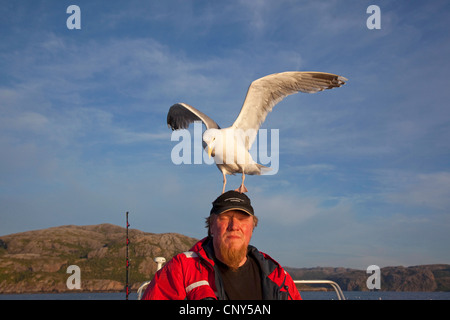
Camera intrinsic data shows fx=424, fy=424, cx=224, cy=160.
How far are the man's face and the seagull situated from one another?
216 inches

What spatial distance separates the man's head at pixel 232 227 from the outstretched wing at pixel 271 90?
298 inches

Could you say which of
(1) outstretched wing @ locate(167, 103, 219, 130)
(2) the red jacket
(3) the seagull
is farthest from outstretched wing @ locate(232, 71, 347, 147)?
(2) the red jacket

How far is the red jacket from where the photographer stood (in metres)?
4.15

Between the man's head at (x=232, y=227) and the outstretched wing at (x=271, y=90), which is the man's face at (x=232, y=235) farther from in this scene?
the outstretched wing at (x=271, y=90)

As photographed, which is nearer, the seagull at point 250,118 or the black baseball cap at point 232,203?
the black baseball cap at point 232,203

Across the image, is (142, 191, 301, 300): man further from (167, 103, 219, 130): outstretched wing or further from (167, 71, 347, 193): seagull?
(167, 103, 219, 130): outstretched wing

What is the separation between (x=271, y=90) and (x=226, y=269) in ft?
27.7

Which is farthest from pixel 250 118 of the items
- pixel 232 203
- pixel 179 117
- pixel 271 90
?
pixel 232 203

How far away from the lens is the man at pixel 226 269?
165 inches

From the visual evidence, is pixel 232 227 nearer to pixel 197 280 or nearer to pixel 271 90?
pixel 197 280

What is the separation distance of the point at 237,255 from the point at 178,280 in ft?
2.24

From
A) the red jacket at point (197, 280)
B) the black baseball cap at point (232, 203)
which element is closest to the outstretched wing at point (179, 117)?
the black baseball cap at point (232, 203)

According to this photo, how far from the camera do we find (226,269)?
4.61 m
